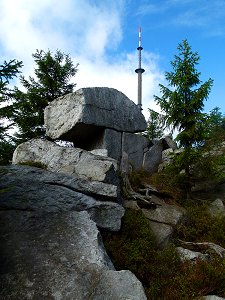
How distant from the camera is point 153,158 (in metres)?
17.9

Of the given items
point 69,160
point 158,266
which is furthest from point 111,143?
point 158,266

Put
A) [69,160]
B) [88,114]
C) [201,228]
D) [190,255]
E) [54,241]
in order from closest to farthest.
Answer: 1. [54,241]
2. [190,255]
3. [201,228]
4. [69,160]
5. [88,114]

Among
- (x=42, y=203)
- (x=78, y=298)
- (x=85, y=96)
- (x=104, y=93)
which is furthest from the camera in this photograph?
(x=104, y=93)

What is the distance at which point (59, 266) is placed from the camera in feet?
22.4

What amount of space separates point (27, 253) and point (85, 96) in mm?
8583

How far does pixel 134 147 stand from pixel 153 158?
1927 mm

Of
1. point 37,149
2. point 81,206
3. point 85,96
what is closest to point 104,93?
point 85,96

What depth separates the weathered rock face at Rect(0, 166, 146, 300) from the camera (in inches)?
247

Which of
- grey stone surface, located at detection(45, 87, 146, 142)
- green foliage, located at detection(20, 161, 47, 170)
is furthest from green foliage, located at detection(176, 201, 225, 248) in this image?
Answer: green foliage, located at detection(20, 161, 47, 170)

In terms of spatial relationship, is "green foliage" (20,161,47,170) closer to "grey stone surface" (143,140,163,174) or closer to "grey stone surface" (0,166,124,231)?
"grey stone surface" (0,166,124,231)

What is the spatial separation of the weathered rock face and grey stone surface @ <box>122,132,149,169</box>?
5.93 meters

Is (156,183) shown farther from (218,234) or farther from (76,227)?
(76,227)

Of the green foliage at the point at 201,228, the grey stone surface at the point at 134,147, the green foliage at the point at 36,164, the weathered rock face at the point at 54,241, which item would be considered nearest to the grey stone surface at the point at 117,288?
the weathered rock face at the point at 54,241

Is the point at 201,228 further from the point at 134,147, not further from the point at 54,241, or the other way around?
the point at 54,241
